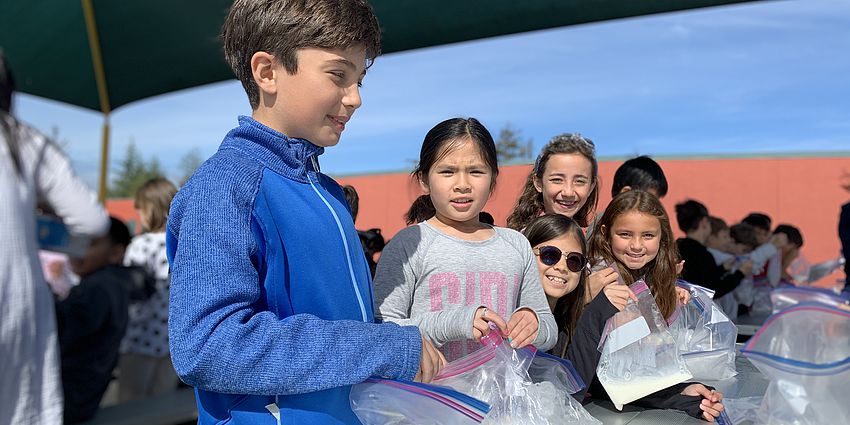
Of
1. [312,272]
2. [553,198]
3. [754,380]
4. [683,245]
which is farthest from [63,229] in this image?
[683,245]

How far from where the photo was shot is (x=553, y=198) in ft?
6.14

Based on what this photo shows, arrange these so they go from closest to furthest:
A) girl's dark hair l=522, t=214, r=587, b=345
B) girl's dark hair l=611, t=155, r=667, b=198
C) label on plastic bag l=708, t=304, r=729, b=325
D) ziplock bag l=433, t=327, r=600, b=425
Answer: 1. ziplock bag l=433, t=327, r=600, b=425
2. girl's dark hair l=522, t=214, r=587, b=345
3. label on plastic bag l=708, t=304, r=729, b=325
4. girl's dark hair l=611, t=155, r=667, b=198

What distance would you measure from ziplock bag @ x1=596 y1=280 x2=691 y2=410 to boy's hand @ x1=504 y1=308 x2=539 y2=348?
0.52 meters

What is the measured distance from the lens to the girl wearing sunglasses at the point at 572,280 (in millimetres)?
1593

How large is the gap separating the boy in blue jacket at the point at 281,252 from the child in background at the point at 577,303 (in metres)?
0.88

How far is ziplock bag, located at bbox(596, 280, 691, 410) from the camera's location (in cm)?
156

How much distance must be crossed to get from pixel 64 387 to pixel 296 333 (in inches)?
96.7

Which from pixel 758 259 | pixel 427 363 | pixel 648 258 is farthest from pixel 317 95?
pixel 758 259

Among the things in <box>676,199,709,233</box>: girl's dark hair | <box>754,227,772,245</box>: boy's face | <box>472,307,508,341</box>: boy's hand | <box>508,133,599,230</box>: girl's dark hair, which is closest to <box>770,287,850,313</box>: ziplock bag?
<box>508,133,599,230</box>: girl's dark hair

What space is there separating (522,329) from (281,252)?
1.54ft

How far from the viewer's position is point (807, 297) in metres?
1.49

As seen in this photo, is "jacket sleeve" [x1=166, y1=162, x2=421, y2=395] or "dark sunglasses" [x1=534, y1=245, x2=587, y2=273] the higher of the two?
"jacket sleeve" [x1=166, y1=162, x2=421, y2=395]

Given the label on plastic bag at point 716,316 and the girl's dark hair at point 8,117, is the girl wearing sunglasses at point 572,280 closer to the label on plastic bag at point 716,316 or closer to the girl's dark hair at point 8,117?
the label on plastic bag at point 716,316

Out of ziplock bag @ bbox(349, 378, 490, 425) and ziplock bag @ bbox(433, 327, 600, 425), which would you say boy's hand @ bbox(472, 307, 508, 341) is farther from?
ziplock bag @ bbox(349, 378, 490, 425)
